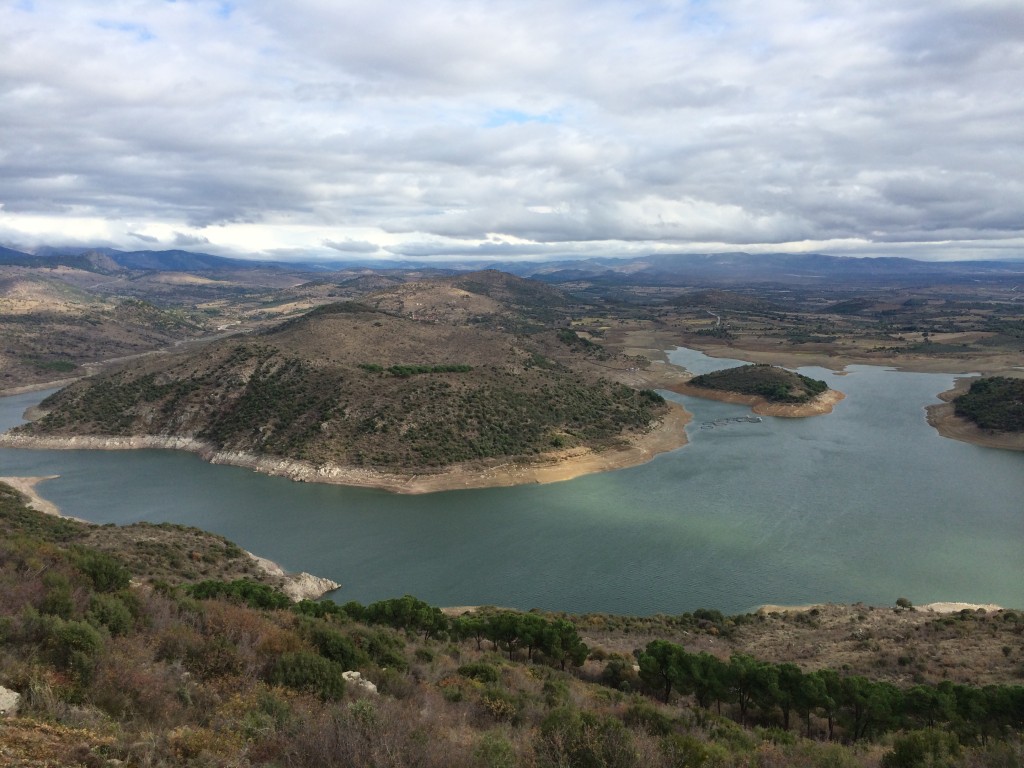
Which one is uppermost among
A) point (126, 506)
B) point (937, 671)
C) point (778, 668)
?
point (778, 668)

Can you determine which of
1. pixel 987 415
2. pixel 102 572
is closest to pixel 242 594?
pixel 102 572

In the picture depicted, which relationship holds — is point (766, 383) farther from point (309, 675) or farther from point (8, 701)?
point (8, 701)

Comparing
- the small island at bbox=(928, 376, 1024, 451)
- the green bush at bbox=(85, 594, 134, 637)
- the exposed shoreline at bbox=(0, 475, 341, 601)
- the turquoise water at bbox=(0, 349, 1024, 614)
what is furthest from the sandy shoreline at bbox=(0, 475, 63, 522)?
the small island at bbox=(928, 376, 1024, 451)

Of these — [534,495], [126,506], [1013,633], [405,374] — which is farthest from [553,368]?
[1013,633]

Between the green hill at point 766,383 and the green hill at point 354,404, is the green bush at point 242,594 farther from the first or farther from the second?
the green hill at point 766,383

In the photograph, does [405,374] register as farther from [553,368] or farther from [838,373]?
[838,373]

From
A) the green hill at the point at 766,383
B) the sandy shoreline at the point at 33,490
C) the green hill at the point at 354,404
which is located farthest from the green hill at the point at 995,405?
the sandy shoreline at the point at 33,490

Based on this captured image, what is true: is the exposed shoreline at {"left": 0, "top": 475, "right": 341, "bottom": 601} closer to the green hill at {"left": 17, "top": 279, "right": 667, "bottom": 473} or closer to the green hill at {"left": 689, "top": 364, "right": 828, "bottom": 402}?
the green hill at {"left": 17, "top": 279, "right": 667, "bottom": 473}
